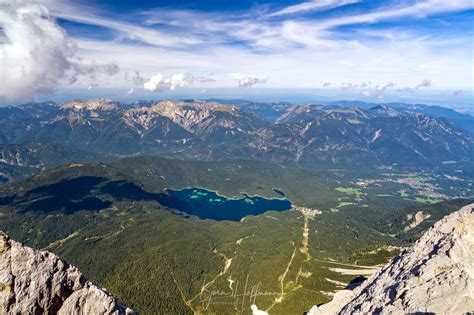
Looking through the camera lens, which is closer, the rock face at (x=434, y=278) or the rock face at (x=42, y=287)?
the rock face at (x=42, y=287)

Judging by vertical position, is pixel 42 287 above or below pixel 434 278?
above

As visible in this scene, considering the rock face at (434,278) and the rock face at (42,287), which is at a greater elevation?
the rock face at (42,287)

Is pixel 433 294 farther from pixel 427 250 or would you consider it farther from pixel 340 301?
pixel 340 301

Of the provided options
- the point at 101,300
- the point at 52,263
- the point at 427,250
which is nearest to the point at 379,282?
the point at 427,250

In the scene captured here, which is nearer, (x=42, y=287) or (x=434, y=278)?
(x=42, y=287)
